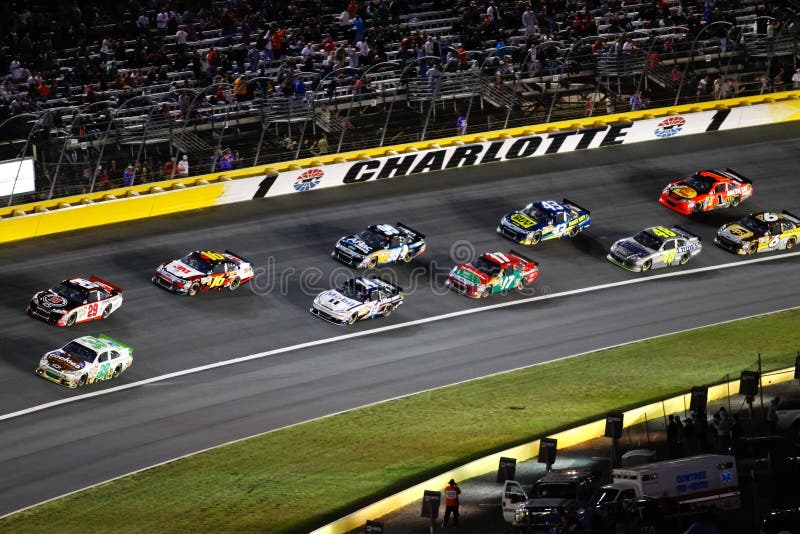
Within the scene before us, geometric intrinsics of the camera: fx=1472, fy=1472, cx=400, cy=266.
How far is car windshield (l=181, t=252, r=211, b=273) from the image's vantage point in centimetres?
4688

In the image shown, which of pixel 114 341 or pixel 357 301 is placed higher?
pixel 114 341

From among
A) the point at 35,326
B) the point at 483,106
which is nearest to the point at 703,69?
the point at 483,106

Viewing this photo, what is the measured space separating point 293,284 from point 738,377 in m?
14.6

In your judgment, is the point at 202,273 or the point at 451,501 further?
the point at 202,273

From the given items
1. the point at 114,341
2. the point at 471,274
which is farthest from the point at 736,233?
the point at 114,341

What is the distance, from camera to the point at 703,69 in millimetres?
61719

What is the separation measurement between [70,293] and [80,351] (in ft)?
12.3

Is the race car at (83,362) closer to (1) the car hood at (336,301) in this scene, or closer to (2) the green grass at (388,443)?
(2) the green grass at (388,443)

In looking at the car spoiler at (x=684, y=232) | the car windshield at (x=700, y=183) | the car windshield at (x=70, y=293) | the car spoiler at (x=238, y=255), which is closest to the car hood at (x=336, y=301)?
the car spoiler at (x=238, y=255)

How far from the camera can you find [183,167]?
169 feet

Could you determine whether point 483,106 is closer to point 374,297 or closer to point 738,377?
point 374,297

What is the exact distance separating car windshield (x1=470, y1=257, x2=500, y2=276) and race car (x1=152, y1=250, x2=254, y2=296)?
748 cm

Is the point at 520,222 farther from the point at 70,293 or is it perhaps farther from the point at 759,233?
the point at 70,293

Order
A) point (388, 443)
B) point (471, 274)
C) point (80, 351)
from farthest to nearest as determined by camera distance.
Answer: point (471, 274) → point (80, 351) → point (388, 443)
